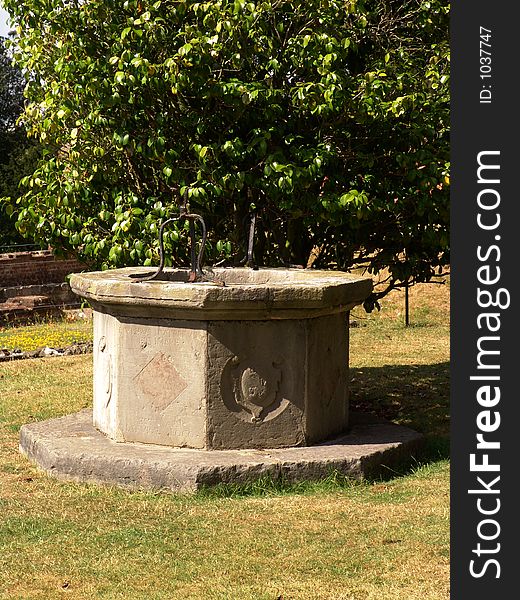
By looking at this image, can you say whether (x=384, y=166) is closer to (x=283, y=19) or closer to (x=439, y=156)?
(x=439, y=156)

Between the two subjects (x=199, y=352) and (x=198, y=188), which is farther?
(x=198, y=188)

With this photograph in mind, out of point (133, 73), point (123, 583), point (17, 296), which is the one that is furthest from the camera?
point (17, 296)

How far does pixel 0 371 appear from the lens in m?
11.5

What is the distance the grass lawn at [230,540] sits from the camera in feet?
15.6

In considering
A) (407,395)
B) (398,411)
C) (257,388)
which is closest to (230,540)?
(257,388)

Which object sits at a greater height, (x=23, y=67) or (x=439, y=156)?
(x=23, y=67)

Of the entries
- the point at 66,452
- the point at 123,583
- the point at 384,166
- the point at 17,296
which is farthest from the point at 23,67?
the point at 17,296

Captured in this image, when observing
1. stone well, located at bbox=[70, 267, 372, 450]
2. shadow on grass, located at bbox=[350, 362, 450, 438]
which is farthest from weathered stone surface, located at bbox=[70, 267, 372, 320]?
shadow on grass, located at bbox=[350, 362, 450, 438]

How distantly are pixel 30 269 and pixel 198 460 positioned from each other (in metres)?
14.3

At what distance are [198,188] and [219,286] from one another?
1.43m

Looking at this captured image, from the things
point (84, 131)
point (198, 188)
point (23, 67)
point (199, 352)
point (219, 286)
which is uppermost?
point (23, 67)

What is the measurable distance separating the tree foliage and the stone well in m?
1.13

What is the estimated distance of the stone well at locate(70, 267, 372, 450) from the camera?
6.46 m

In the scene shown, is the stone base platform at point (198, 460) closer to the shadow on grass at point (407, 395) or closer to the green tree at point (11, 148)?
the shadow on grass at point (407, 395)
